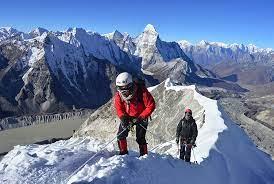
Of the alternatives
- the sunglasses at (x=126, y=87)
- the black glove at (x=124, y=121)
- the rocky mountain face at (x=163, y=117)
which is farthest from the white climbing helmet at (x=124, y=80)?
the rocky mountain face at (x=163, y=117)

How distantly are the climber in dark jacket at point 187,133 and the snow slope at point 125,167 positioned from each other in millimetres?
1156

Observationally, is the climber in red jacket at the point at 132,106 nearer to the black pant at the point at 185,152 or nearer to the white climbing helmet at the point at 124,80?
the white climbing helmet at the point at 124,80

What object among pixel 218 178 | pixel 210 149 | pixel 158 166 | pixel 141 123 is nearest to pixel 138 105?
pixel 141 123

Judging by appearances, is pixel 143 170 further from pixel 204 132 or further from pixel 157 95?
pixel 157 95

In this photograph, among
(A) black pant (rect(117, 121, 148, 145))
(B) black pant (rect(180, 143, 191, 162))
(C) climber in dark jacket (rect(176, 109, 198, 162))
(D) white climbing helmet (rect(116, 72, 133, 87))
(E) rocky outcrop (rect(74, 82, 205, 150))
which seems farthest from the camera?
(E) rocky outcrop (rect(74, 82, 205, 150))

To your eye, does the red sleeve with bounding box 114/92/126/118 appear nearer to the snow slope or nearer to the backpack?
the backpack

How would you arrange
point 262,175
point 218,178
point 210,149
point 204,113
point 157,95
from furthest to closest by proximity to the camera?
point 157,95
point 204,113
point 262,175
point 210,149
point 218,178

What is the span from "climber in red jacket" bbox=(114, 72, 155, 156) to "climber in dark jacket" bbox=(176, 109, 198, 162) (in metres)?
5.84

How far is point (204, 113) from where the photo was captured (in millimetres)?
55312

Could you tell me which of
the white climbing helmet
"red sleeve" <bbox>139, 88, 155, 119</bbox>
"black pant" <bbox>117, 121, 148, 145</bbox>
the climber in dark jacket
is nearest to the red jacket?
"red sleeve" <bbox>139, 88, 155, 119</bbox>

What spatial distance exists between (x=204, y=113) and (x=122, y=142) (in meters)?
33.0

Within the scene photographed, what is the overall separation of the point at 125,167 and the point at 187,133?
9.83 m

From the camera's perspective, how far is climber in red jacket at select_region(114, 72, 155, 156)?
2241 centimetres

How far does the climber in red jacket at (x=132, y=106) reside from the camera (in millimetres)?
22406
